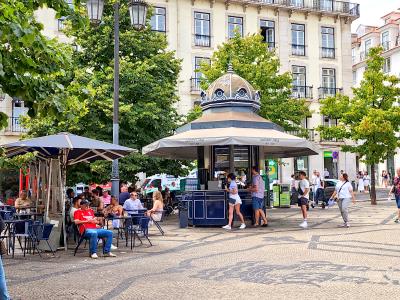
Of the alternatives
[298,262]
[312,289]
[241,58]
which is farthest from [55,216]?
[241,58]

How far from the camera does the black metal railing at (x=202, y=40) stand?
39.8m

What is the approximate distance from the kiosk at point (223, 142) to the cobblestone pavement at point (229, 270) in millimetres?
2328

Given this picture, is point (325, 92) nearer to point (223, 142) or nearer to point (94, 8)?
point (223, 142)

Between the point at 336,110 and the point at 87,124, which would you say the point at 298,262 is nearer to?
the point at 87,124

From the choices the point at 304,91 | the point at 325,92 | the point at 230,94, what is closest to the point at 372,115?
the point at 230,94

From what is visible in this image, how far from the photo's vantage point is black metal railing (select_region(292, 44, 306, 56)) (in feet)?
141

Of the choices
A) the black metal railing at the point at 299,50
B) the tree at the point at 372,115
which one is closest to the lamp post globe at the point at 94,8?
the tree at the point at 372,115

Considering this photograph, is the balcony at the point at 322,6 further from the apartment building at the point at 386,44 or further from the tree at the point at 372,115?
the tree at the point at 372,115

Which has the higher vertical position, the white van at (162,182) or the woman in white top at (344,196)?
the white van at (162,182)

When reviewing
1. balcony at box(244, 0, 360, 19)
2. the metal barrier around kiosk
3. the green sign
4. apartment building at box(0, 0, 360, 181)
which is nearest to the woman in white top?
the metal barrier around kiosk

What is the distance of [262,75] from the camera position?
2655 cm

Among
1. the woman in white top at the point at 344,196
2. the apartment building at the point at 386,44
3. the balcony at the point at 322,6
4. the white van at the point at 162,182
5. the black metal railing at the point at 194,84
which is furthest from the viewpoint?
the apartment building at the point at 386,44

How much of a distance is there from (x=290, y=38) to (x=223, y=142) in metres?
30.5

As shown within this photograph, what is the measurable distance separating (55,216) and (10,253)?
1.22m
